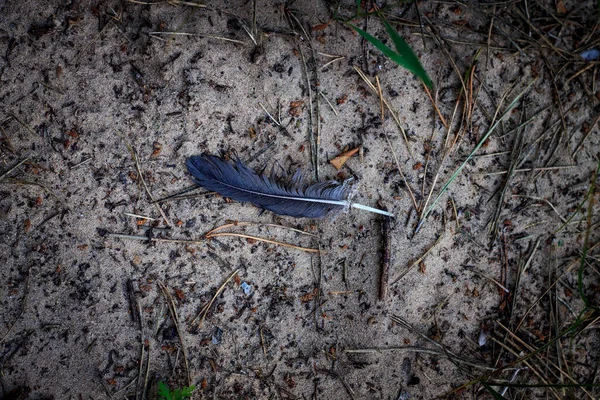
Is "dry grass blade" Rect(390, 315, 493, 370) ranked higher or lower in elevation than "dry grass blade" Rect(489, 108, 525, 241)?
lower

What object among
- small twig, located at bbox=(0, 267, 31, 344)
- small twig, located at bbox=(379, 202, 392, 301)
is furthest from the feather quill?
small twig, located at bbox=(0, 267, 31, 344)

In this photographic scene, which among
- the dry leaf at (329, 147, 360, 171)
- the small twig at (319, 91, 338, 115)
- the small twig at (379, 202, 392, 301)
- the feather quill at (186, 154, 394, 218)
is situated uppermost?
the small twig at (319, 91, 338, 115)

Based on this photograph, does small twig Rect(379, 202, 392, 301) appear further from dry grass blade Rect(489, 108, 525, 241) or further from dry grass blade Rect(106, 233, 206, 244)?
dry grass blade Rect(106, 233, 206, 244)

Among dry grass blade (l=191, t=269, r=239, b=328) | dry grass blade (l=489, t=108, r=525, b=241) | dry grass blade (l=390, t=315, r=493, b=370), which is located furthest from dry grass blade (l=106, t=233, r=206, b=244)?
dry grass blade (l=489, t=108, r=525, b=241)

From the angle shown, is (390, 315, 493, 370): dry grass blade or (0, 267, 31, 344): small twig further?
(390, 315, 493, 370): dry grass blade

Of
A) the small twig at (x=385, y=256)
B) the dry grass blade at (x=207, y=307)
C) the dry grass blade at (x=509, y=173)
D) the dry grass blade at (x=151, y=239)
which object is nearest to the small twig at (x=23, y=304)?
the dry grass blade at (x=151, y=239)
